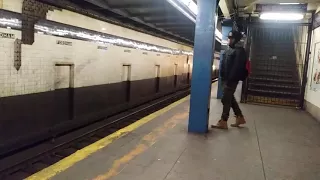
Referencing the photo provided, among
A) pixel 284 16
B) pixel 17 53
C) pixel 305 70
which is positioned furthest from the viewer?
pixel 305 70

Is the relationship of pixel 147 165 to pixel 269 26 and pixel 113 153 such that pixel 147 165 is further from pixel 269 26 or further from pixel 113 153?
pixel 269 26

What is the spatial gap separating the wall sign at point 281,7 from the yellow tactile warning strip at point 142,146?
4173mm

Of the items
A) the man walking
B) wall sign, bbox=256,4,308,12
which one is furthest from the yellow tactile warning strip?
wall sign, bbox=256,4,308,12

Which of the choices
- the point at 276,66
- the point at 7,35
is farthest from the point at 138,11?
the point at 276,66

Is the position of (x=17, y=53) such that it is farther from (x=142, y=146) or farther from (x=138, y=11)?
(x=138, y=11)

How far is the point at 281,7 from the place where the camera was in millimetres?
8164

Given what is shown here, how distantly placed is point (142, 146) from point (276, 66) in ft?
28.1

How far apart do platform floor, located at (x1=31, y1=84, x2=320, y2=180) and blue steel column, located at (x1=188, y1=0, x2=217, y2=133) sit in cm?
31

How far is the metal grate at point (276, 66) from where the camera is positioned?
392 inches

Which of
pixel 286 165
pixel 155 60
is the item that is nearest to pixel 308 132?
pixel 286 165

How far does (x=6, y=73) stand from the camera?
184 inches

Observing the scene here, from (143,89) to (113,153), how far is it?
25.0 feet

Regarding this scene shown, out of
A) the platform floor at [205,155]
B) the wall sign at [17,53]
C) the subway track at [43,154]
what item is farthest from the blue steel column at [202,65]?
the wall sign at [17,53]

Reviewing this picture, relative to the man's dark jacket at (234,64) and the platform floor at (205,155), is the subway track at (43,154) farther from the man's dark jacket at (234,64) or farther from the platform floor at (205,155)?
the man's dark jacket at (234,64)
